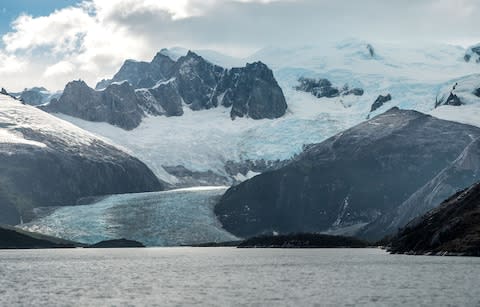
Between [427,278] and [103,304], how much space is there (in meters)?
48.2

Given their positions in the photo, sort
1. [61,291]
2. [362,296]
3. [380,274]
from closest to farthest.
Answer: [362,296]
[61,291]
[380,274]

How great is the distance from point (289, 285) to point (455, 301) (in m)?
30.5

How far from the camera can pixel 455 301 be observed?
309 feet

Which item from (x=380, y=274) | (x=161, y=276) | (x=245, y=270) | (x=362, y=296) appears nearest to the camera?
(x=362, y=296)

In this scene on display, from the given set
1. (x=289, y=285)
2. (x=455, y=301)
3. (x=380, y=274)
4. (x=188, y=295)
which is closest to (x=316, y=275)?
(x=380, y=274)

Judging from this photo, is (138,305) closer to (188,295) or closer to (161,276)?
(188,295)

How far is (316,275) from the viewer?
140 meters

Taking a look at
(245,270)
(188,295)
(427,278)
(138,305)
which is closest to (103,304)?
(138,305)

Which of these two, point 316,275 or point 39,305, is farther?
point 316,275

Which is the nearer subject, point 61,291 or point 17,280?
point 61,291

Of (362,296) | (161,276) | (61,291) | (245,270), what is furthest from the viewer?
(245,270)

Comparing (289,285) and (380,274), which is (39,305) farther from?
(380,274)

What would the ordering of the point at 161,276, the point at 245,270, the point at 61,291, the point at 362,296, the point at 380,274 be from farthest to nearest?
the point at 245,270
the point at 161,276
the point at 380,274
the point at 61,291
the point at 362,296

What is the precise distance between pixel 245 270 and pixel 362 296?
57691 mm
